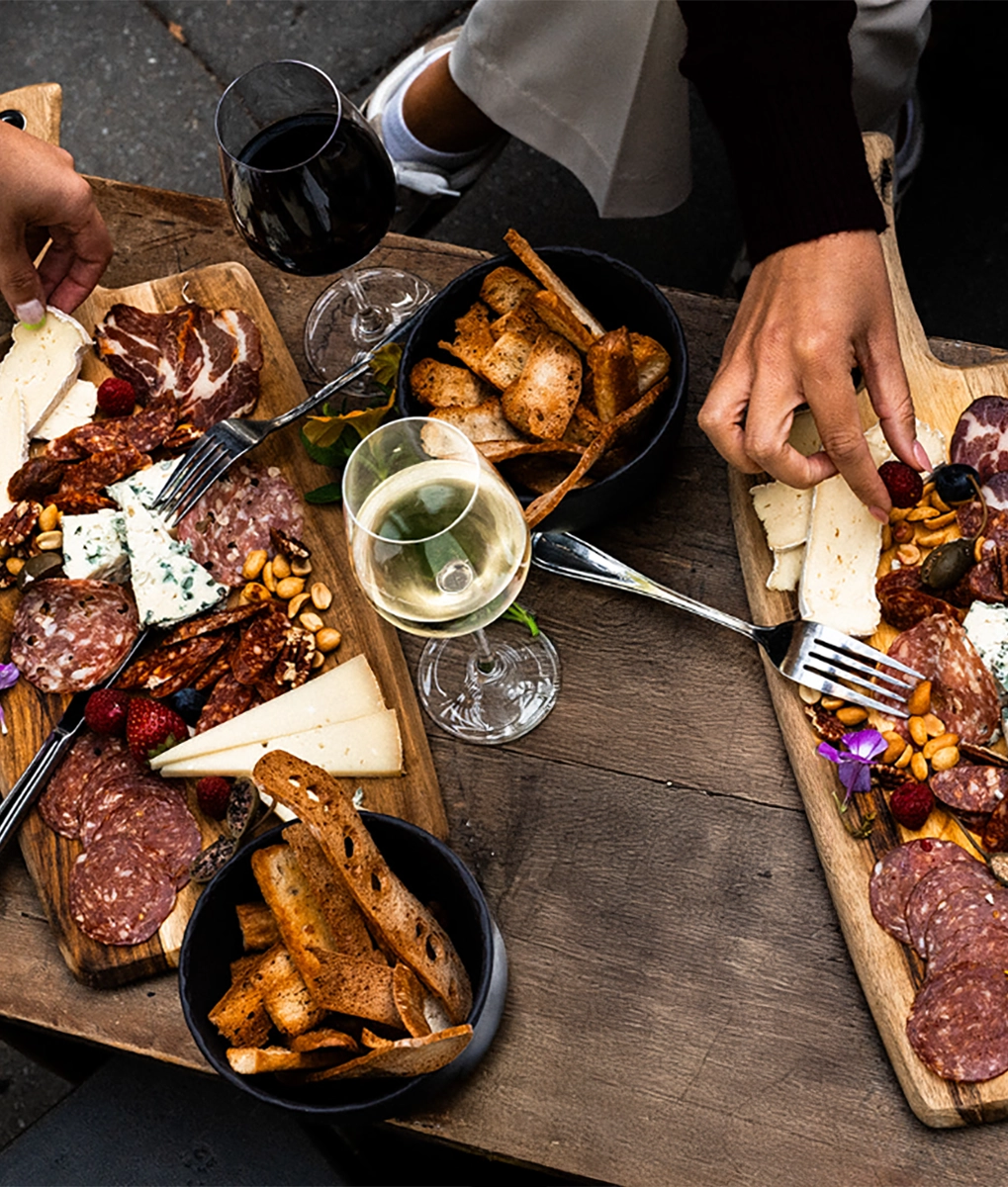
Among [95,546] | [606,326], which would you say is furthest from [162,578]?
[606,326]

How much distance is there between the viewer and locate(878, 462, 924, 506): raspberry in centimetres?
118

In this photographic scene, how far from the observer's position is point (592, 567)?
1.26m

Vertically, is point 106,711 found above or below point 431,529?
below

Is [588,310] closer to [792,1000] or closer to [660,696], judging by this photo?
[660,696]

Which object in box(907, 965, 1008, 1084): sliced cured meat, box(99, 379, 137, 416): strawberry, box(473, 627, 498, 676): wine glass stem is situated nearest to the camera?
box(907, 965, 1008, 1084): sliced cured meat

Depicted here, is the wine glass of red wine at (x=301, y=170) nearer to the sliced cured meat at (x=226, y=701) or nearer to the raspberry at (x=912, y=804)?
the sliced cured meat at (x=226, y=701)

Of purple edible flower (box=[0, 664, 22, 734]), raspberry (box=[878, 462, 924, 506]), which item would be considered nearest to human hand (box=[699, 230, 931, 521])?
raspberry (box=[878, 462, 924, 506])

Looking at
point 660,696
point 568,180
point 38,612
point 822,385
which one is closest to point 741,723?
point 660,696

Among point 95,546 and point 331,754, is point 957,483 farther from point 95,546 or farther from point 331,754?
point 95,546

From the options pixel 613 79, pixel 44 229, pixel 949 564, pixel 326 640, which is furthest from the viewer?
pixel 613 79

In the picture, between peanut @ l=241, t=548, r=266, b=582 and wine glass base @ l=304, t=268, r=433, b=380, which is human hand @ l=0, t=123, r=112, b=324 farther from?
peanut @ l=241, t=548, r=266, b=582

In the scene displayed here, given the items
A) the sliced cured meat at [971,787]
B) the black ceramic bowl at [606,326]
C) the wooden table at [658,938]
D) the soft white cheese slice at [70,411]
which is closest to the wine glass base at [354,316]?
the black ceramic bowl at [606,326]

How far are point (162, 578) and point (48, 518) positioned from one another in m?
0.16

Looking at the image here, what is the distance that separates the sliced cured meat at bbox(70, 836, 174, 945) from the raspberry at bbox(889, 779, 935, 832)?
72cm
